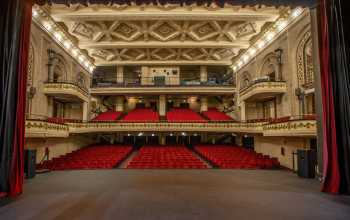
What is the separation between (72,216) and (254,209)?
2.81 meters

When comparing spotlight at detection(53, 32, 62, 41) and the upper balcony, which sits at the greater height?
spotlight at detection(53, 32, 62, 41)

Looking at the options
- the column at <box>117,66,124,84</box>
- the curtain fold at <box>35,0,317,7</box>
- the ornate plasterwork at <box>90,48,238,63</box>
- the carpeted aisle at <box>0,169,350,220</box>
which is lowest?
the carpeted aisle at <box>0,169,350,220</box>

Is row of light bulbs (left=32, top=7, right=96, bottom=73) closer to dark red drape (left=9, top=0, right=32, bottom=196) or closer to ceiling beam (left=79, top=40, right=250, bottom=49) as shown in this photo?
ceiling beam (left=79, top=40, right=250, bottom=49)

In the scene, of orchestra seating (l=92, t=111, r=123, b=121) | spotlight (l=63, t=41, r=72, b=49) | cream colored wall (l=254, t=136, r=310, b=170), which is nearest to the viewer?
cream colored wall (l=254, t=136, r=310, b=170)

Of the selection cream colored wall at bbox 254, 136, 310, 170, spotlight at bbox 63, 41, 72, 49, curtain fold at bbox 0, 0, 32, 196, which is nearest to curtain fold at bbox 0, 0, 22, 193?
curtain fold at bbox 0, 0, 32, 196

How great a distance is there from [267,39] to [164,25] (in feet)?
19.9

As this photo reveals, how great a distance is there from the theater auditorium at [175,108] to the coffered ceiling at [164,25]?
7 centimetres

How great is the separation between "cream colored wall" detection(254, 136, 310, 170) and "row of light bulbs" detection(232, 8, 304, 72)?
18.2ft

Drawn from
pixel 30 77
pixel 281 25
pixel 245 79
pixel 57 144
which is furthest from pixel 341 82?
pixel 57 144

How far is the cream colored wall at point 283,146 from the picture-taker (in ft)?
27.3

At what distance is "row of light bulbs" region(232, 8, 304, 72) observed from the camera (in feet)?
29.7

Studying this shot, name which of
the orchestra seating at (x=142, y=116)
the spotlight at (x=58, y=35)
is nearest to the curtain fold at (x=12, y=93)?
the spotlight at (x=58, y=35)

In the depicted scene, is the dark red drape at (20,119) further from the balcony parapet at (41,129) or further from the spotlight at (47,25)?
the spotlight at (47,25)

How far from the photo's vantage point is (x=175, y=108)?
18.4 meters
